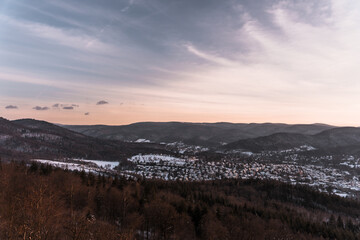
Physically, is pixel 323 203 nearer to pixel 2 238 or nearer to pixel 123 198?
pixel 123 198

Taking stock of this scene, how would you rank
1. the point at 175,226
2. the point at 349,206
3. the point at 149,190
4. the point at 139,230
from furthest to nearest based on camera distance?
the point at 349,206 → the point at 149,190 → the point at 139,230 → the point at 175,226

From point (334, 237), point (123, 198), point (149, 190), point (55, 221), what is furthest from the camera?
point (334, 237)

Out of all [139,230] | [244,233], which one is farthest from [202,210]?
[139,230]

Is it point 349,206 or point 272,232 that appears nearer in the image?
point 272,232

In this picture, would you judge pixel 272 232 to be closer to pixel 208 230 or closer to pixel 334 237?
pixel 208 230

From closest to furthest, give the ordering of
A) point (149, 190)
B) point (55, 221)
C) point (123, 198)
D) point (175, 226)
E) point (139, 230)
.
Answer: point (55, 221) < point (175, 226) < point (139, 230) < point (123, 198) < point (149, 190)

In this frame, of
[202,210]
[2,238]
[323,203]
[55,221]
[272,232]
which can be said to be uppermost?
[2,238]

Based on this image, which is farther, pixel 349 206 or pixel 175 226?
pixel 349 206

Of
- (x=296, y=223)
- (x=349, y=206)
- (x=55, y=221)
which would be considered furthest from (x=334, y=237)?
(x=55, y=221)

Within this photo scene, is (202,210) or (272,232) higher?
(202,210)
